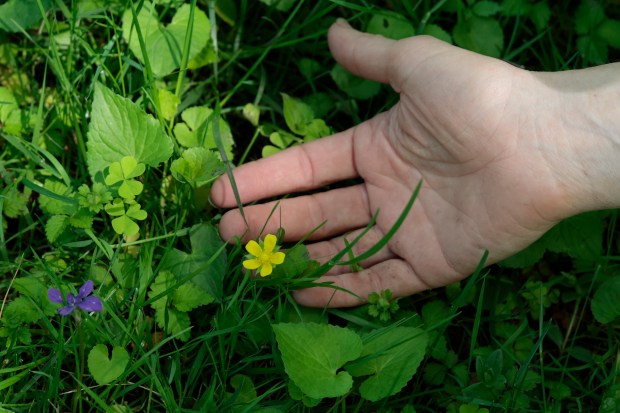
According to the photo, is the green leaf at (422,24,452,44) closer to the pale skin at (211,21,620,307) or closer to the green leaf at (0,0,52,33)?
the pale skin at (211,21,620,307)

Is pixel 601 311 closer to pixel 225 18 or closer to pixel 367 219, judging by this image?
pixel 367 219

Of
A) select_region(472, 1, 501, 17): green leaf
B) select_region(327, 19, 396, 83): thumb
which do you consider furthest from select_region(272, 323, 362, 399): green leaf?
select_region(472, 1, 501, 17): green leaf

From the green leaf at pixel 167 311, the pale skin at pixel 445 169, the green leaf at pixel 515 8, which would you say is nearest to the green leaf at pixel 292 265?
the pale skin at pixel 445 169

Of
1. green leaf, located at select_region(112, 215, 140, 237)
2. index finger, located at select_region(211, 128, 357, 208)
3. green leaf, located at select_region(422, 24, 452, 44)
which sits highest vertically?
green leaf, located at select_region(422, 24, 452, 44)

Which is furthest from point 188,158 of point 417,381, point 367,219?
point 417,381

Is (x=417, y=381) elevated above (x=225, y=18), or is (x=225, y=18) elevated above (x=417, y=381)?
(x=225, y=18)

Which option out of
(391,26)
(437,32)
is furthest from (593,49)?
(391,26)
